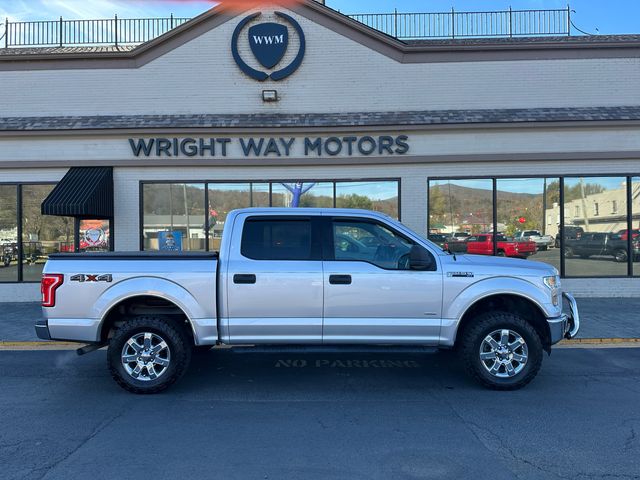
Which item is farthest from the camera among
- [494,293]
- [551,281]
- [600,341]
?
[600,341]

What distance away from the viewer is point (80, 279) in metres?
5.66

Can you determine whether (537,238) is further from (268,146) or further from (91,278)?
(91,278)

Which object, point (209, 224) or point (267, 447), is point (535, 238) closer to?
point (209, 224)

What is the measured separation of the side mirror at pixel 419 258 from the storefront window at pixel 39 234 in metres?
9.98

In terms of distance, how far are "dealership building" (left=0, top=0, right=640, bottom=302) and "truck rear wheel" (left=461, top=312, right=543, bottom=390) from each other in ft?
22.0

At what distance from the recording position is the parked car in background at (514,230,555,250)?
12367 millimetres

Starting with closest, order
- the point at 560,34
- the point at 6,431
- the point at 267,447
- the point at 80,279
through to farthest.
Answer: the point at 267,447 < the point at 6,431 < the point at 80,279 < the point at 560,34

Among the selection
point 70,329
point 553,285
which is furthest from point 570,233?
point 70,329

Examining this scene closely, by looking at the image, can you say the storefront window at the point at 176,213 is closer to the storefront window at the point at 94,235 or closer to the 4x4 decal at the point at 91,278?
the storefront window at the point at 94,235

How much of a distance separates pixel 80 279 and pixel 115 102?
836 centimetres

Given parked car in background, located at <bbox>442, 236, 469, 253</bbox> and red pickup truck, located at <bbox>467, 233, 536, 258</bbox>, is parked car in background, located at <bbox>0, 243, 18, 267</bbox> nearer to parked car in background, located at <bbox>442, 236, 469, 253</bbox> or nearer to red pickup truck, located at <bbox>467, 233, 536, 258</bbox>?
parked car in background, located at <bbox>442, 236, 469, 253</bbox>

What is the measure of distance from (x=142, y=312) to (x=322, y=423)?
255cm

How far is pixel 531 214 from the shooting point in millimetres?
12367

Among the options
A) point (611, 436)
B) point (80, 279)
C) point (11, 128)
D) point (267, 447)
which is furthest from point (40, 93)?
point (611, 436)
